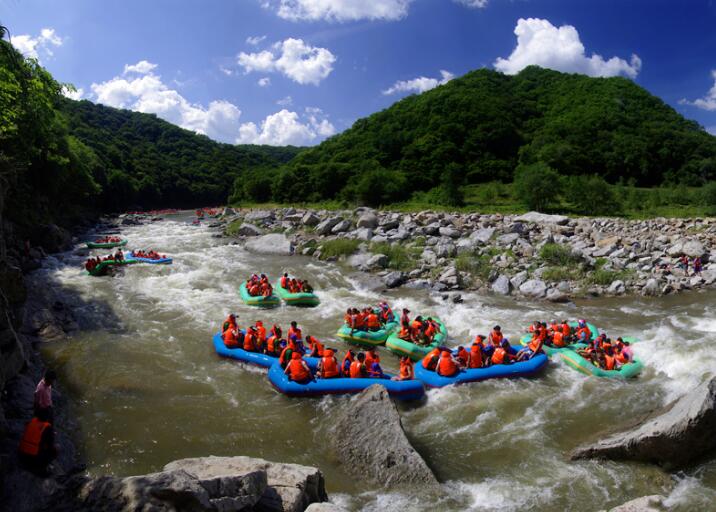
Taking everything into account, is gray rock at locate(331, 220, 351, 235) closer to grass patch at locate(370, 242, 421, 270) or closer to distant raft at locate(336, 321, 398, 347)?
grass patch at locate(370, 242, 421, 270)

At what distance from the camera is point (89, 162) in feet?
149

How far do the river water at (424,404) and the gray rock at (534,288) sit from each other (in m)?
0.70

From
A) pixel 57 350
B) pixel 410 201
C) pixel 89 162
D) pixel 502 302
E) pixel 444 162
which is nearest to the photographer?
pixel 57 350

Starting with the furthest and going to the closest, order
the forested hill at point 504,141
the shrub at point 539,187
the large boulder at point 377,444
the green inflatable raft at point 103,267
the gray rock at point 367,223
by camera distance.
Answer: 1. the forested hill at point 504,141
2. the shrub at point 539,187
3. the gray rock at point 367,223
4. the green inflatable raft at point 103,267
5. the large boulder at point 377,444

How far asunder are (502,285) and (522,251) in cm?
382

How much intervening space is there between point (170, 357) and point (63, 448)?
13.8 feet

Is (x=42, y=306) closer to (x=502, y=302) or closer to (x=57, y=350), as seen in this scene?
(x=57, y=350)

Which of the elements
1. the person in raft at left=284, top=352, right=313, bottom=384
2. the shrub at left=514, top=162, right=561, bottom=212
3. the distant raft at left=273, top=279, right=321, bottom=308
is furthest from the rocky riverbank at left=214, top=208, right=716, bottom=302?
the person in raft at left=284, top=352, right=313, bottom=384

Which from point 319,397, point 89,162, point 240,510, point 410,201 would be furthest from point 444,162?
point 240,510

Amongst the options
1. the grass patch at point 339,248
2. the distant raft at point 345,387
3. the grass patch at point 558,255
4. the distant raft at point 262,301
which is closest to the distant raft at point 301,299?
the distant raft at point 262,301

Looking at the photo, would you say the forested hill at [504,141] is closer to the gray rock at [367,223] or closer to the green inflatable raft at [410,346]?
the gray rock at [367,223]

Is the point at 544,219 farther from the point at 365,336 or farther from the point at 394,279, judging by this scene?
the point at 365,336

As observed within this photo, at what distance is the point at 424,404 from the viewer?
9195mm

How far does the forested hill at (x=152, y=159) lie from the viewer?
2574 inches
